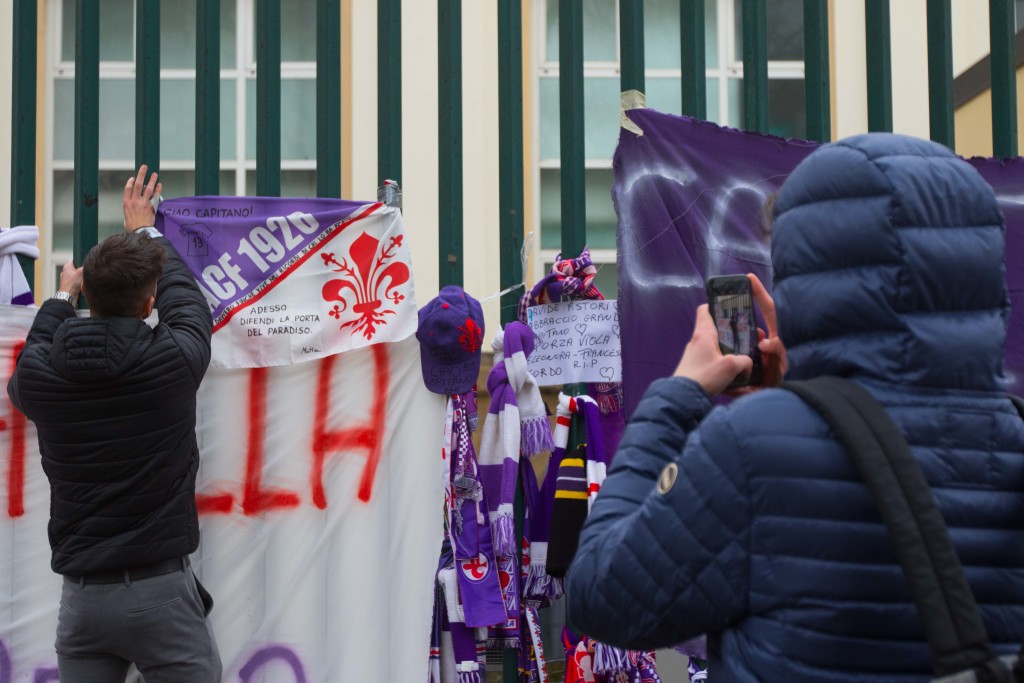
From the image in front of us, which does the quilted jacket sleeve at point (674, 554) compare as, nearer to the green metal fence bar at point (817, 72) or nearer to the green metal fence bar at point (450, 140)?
the green metal fence bar at point (450, 140)

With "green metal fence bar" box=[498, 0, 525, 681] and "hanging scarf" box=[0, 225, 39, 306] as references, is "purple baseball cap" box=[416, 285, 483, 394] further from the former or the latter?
"hanging scarf" box=[0, 225, 39, 306]

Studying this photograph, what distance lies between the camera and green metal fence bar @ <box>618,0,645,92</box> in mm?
3957

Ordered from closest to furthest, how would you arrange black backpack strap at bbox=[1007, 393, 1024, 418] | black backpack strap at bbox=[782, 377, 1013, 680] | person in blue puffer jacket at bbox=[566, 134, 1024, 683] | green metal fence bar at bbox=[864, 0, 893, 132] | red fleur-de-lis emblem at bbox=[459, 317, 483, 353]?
1. black backpack strap at bbox=[782, 377, 1013, 680]
2. person in blue puffer jacket at bbox=[566, 134, 1024, 683]
3. black backpack strap at bbox=[1007, 393, 1024, 418]
4. red fleur-de-lis emblem at bbox=[459, 317, 483, 353]
5. green metal fence bar at bbox=[864, 0, 893, 132]

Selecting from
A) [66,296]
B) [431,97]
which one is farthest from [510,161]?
[431,97]

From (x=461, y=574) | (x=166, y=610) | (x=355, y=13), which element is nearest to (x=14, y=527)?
(x=166, y=610)

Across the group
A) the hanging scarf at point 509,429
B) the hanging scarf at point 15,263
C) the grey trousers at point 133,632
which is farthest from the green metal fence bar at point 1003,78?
the hanging scarf at point 15,263

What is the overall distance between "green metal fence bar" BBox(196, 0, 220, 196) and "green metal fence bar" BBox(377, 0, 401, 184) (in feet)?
1.87

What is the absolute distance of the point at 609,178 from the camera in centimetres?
923

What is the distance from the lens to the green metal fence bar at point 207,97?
158 inches

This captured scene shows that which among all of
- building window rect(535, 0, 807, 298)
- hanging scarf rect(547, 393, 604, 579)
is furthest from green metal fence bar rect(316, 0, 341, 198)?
building window rect(535, 0, 807, 298)

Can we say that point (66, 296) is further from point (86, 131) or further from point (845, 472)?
point (845, 472)

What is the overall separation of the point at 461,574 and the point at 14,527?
154cm

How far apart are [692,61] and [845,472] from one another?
2662mm

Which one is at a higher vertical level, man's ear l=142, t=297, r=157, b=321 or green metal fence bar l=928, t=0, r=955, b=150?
green metal fence bar l=928, t=0, r=955, b=150
